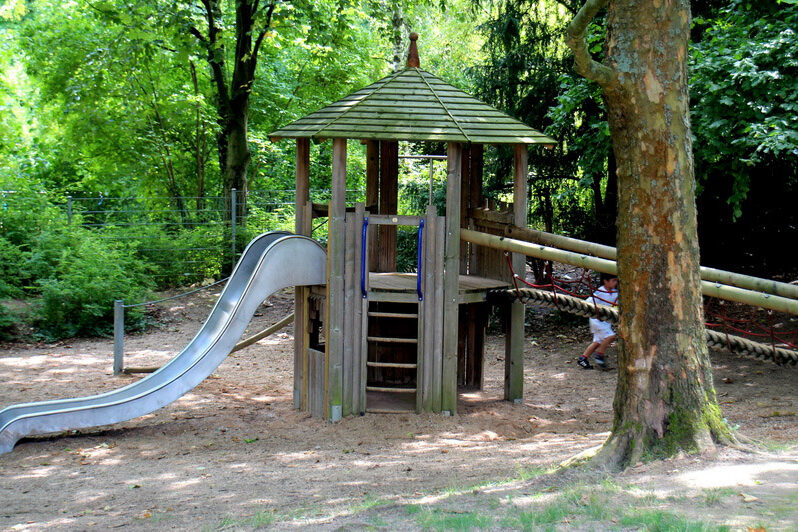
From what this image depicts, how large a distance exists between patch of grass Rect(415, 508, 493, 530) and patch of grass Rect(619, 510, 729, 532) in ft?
2.40

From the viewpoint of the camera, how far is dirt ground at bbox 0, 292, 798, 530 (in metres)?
4.96

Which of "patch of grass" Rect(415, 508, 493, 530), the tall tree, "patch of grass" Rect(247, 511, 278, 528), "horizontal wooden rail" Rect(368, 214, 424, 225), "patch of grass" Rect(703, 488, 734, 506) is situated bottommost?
"patch of grass" Rect(247, 511, 278, 528)

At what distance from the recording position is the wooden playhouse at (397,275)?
349 inches

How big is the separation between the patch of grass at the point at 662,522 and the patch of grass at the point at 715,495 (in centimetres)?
32

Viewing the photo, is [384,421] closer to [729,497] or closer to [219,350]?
[219,350]

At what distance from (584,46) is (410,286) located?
169 inches

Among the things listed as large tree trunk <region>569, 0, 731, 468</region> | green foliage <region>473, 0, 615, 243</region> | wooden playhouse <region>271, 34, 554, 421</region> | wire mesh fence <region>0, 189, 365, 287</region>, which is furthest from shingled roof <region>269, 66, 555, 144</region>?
wire mesh fence <region>0, 189, 365, 287</region>

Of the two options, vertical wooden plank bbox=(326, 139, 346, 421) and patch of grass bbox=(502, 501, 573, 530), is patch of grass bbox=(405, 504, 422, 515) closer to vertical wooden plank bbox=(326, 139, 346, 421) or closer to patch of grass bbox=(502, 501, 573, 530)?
patch of grass bbox=(502, 501, 573, 530)

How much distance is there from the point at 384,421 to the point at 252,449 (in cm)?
160

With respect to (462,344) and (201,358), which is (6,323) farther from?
(462,344)

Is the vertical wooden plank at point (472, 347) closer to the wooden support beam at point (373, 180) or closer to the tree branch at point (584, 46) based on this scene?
the wooden support beam at point (373, 180)

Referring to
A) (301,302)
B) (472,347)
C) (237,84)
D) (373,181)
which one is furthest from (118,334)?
(237,84)

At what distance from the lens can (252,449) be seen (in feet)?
25.8

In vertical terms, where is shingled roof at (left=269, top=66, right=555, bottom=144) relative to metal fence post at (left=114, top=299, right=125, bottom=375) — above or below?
above
